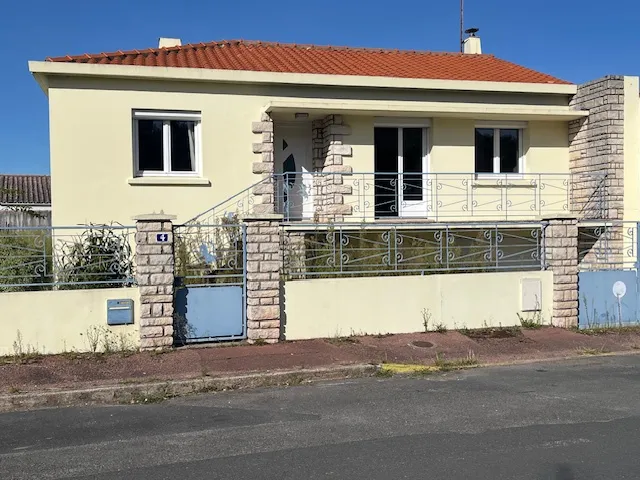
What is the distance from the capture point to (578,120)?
13820mm

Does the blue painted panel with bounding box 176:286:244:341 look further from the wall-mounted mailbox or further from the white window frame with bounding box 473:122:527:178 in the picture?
the white window frame with bounding box 473:122:527:178

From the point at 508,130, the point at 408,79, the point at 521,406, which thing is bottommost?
the point at 521,406

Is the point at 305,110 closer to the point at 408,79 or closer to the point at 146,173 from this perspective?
the point at 408,79

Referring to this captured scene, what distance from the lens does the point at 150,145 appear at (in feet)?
40.2

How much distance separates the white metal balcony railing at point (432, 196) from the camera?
42.0 feet

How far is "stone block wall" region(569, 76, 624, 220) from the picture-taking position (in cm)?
1293

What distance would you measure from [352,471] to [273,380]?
A: 305 cm

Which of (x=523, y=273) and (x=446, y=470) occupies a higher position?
(x=523, y=273)

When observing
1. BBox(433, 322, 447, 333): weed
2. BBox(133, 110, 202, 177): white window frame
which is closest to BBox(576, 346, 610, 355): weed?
BBox(433, 322, 447, 333): weed

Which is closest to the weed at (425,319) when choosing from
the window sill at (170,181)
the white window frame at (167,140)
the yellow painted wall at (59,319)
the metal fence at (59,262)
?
the yellow painted wall at (59,319)

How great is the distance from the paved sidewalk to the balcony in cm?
385

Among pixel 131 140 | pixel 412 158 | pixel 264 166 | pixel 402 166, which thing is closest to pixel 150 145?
pixel 131 140

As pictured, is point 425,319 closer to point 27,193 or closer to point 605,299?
point 605,299

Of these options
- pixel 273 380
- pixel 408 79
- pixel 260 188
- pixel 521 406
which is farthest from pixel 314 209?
pixel 521 406
